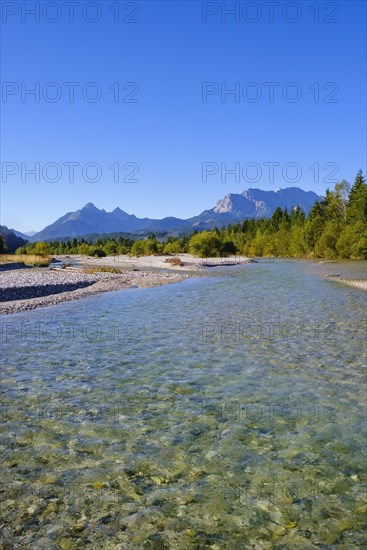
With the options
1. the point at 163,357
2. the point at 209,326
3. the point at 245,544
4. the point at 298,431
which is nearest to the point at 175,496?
the point at 245,544

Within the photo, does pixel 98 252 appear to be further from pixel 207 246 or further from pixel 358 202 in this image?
pixel 358 202

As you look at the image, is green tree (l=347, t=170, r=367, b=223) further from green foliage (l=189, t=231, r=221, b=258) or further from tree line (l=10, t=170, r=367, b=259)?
green foliage (l=189, t=231, r=221, b=258)

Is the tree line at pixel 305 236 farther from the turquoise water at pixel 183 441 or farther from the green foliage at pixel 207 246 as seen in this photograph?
the turquoise water at pixel 183 441

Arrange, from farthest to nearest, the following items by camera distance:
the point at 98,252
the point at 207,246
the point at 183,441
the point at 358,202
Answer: the point at 98,252, the point at 207,246, the point at 358,202, the point at 183,441

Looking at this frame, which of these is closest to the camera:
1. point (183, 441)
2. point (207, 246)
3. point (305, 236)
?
point (183, 441)

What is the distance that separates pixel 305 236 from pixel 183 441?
11212 cm

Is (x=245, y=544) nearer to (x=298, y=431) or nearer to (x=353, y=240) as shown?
(x=298, y=431)

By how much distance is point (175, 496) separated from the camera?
22.9 feet

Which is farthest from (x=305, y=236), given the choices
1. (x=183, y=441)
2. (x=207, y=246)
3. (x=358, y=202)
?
(x=183, y=441)

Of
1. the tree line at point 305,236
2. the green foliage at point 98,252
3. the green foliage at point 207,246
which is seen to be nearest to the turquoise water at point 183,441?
the tree line at point 305,236

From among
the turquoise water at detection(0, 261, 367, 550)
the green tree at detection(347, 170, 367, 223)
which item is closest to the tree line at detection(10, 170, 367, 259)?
the green tree at detection(347, 170, 367, 223)

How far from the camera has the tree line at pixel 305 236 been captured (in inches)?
3855

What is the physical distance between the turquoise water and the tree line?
83.0m

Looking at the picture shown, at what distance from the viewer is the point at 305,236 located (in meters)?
115
